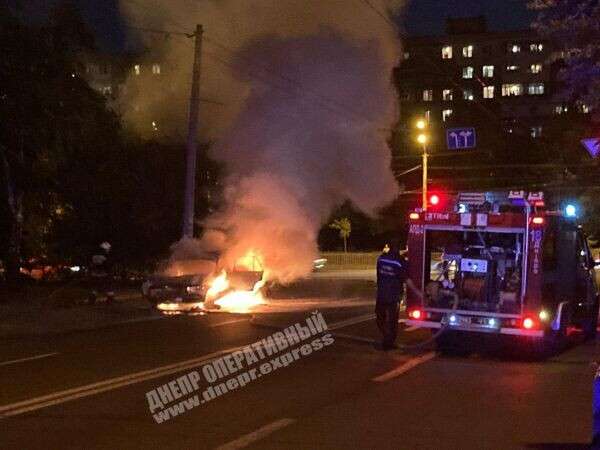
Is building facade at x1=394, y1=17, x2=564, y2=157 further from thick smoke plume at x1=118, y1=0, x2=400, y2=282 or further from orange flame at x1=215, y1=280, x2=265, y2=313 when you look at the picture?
orange flame at x1=215, y1=280, x2=265, y2=313

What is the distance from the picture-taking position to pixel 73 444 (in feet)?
25.1

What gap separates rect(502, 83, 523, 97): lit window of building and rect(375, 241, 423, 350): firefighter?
76.3m

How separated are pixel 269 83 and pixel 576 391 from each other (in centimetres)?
1644

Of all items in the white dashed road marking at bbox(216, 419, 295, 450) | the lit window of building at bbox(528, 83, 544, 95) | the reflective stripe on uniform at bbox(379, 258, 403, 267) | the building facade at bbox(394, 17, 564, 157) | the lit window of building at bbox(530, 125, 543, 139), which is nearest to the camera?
the white dashed road marking at bbox(216, 419, 295, 450)

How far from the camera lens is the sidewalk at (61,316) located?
717 inches

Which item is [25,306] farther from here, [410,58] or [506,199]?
[410,58]

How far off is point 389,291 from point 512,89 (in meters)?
76.7

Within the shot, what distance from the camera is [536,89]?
8662 centimetres

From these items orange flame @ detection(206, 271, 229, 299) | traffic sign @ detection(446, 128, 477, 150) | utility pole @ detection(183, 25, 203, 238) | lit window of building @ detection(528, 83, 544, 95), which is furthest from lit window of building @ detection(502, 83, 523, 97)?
orange flame @ detection(206, 271, 229, 299)

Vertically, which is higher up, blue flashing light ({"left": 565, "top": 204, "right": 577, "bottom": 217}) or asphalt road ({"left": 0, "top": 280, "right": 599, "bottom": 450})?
blue flashing light ({"left": 565, "top": 204, "right": 577, "bottom": 217})

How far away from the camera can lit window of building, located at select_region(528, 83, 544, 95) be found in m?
86.1

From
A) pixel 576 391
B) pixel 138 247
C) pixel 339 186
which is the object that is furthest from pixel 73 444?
pixel 138 247

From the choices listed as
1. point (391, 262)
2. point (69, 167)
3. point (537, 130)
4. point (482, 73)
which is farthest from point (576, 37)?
point (482, 73)

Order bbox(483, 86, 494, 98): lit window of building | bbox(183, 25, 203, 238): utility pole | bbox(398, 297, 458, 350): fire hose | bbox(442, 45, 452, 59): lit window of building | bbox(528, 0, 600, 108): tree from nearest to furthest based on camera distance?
bbox(528, 0, 600, 108): tree
bbox(398, 297, 458, 350): fire hose
bbox(183, 25, 203, 238): utility pole
bbox(483, 86, 494, 98): lit window of building
bbox(442, 45, 452, 59): lit window of building
